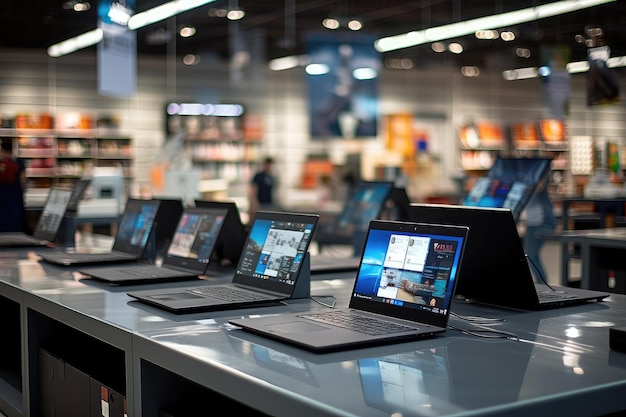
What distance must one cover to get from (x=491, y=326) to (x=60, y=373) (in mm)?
1450

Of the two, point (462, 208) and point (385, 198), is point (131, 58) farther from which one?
point (462, 208)

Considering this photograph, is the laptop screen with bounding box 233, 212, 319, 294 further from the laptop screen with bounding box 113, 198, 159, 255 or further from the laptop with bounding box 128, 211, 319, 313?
the laptop screen with bounding box 113, 198, 159, 255

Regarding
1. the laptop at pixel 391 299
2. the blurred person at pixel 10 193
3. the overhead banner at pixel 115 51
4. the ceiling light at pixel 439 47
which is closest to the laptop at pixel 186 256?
the laptop at pixel 391 299

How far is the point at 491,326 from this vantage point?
215 centimetres

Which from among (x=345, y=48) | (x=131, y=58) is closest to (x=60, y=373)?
(x=131, y=58)

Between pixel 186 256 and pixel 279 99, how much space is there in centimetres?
1233

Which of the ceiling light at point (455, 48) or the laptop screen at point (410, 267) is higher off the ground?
the ceiling light at point (455, 48)

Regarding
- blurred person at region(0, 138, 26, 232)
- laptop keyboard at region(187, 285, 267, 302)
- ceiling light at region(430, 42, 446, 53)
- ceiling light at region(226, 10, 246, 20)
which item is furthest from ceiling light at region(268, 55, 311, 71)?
laptop keyboard at region(187, 285, 267, 302)

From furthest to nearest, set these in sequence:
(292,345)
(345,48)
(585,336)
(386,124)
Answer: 1. (386,124)
2. (345,48)
3. (585,336)
4. (292,345)

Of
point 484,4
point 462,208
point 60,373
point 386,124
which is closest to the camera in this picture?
point 462,208

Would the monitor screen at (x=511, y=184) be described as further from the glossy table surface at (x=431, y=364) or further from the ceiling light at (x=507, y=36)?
the ceiling light at (x=507, y=36)

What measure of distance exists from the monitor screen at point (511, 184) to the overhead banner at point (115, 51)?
9.32 feet

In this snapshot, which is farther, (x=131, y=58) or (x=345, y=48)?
(x=345, y=48)

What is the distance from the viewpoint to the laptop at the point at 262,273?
2.47 m
